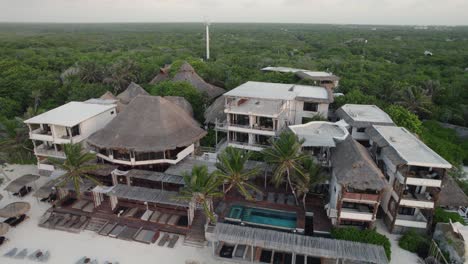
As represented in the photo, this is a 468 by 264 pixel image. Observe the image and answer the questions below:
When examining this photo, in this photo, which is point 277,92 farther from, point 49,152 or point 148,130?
point 49,152

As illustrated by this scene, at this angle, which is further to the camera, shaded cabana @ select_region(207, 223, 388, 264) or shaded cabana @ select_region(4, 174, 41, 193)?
shaded cabana @ select_region(4, 174, 41, 193)

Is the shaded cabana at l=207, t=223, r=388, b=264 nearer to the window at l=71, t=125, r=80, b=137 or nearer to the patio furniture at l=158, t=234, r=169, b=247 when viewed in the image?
the patio furniture at l=158, t=234, r=169, b=247

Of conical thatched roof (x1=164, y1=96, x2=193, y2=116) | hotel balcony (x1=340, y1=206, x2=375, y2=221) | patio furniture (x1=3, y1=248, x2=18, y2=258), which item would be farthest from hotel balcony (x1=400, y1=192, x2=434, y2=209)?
patio furniture (x1=3, y1=248, x2=18, y2=258)

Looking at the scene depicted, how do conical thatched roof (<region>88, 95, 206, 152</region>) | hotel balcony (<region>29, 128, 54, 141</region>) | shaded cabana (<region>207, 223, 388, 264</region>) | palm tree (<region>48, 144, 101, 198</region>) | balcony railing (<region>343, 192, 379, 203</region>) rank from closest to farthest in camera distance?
shaded cabana (<region>207, 223, 388, 264</region>) → balcony railing (<region>343, 192, 379, 203</region>) → palm tree (<region>48, 144, 101, 198</region>) → conical thatched roof (<region>88, 95, 206, 152</region>) → hotel balcony (<region>29, 128, 54, 141</region>)

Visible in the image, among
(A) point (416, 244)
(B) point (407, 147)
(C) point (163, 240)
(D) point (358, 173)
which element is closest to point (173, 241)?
(C) point (163, 240)

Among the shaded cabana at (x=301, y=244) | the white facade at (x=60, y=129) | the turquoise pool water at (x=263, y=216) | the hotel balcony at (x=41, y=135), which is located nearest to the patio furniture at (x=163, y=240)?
the shaded cabana at (x=301, y=244)

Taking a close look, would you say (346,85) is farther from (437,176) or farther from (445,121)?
(437,176)

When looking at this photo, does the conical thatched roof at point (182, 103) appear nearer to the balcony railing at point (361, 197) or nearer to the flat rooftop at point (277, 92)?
the flat rooftop at point (277, 92)

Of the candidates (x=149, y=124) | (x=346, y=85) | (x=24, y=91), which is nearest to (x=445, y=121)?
(x=346, y=85)
